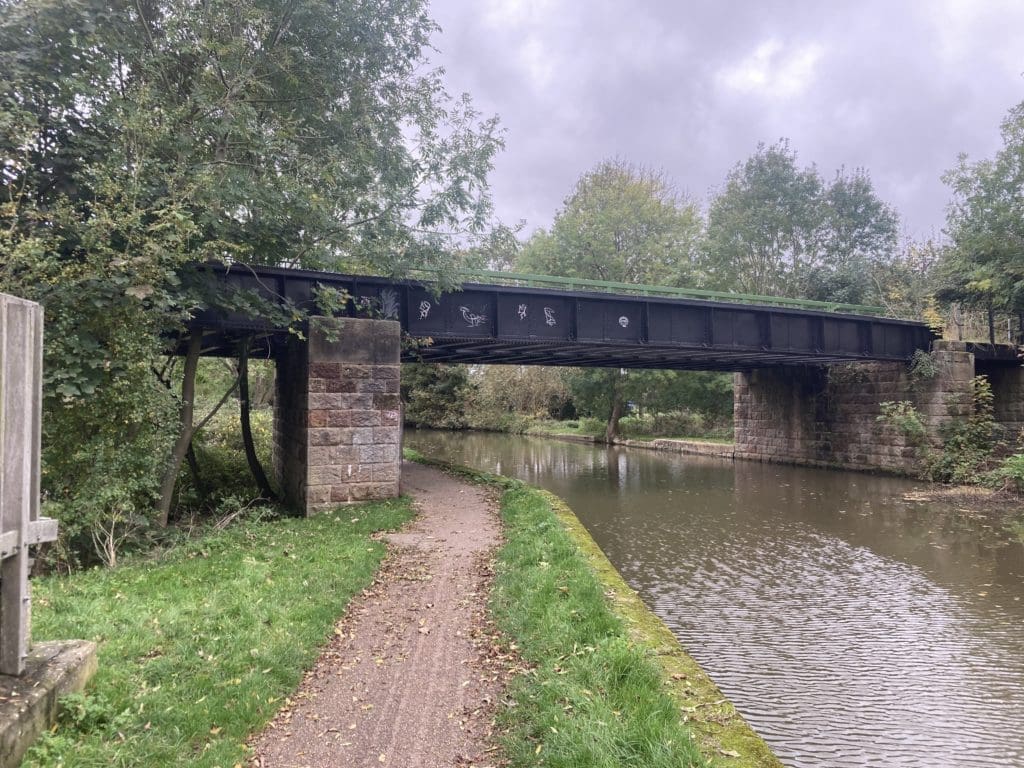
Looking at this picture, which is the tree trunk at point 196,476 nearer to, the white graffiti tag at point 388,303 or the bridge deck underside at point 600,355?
the white graffiti tag at point 388,303

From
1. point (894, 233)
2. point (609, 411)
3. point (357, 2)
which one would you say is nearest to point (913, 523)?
point (357, 2)

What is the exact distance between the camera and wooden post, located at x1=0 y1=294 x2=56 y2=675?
10.1ft

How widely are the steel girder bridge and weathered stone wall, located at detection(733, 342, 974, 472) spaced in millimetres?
1210

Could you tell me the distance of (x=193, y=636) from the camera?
4.93 metres

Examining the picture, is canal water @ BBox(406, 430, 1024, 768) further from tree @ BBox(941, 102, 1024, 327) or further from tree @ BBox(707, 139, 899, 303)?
tree @ BBox(707, 139, 899, 303)

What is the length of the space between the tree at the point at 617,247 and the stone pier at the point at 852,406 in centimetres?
765

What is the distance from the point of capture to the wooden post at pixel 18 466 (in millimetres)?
3068

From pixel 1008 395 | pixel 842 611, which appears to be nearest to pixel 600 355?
pixel 842 611

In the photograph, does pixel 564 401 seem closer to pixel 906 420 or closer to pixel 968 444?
pixel 906 420

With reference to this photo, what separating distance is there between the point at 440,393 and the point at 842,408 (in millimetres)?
30220

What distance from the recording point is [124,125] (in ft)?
25.9

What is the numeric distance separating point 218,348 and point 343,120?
6.40 meters

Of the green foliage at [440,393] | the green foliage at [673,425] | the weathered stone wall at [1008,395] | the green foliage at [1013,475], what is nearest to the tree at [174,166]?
the green foliage at [1013,475]

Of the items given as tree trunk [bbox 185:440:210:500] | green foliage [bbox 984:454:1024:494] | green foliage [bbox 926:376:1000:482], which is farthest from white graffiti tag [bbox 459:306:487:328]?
green foliage [bbox 926:376:1000:482]
